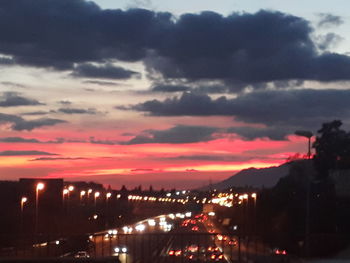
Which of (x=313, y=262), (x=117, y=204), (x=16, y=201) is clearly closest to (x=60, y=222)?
(x=16, y=201)

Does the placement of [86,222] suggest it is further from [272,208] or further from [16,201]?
[272,208]

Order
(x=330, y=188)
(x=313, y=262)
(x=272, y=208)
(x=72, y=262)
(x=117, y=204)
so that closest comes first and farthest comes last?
(x=72, y=262) < (x=313, y=262) < (x=330, y=188) < (x=272, y=208) < (x=117, y=204)

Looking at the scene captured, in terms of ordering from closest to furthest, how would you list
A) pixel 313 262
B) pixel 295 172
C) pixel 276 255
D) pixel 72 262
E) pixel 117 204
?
pixel 72 262 → pixel 313 262 → pixel 276 255 → pixel 295 172 → pixel 117 204

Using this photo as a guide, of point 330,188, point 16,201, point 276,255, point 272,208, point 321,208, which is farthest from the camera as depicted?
point 16,201

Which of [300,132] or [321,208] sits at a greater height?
[300,132]

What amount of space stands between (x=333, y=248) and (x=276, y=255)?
3.03 meters

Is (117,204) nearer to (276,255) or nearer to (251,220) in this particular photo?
(251,220)

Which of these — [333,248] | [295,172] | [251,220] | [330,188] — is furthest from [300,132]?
[251,220]

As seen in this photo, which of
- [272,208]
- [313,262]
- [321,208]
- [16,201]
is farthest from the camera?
[16,201]

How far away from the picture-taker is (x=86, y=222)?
10156cm

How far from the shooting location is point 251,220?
322 feet

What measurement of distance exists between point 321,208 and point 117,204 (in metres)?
122

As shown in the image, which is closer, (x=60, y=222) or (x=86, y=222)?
(x=60, y=222)

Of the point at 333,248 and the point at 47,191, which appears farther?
the point at 47,191
